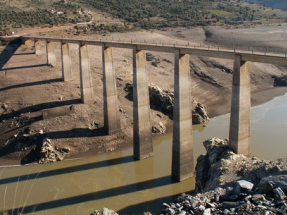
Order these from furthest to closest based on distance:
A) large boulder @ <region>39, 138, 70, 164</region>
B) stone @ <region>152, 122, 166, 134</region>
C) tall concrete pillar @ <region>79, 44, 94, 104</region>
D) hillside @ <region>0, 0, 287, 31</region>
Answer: hillside @ <region>0, 0, 287, 31</region> → tall concrete pillar @ <region>79, 44, 94, 104</region> → stone @ <region>152, 122, 166, 134</region> → large boulder @ <region>39, 138, 70, 164</region>

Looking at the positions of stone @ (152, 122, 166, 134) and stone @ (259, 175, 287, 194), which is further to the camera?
stone @ (152, 122, 166, 134)

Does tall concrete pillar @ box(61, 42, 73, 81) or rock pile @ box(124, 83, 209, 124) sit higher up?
tall concrete pillar @ box(61, 42, 73, 81)

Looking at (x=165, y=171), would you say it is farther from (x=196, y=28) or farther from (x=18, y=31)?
(x=196, y=28)

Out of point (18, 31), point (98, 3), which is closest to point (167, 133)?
point (18, 31)

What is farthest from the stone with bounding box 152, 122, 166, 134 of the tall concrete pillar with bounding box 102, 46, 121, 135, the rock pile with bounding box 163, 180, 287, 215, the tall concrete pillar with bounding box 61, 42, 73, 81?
the rock pile with bounding box 163, 180, 287, 215

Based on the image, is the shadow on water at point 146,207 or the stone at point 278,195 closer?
the stone at point 278,195

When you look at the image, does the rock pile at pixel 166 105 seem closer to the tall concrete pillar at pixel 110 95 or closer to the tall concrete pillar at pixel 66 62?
the tall concrete pillar at pixel 110 95

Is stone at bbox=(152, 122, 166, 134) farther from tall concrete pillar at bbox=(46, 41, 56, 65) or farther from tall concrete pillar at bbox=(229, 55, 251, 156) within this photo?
tall concrete pillar at bbox=(46, 41, 56, 65)

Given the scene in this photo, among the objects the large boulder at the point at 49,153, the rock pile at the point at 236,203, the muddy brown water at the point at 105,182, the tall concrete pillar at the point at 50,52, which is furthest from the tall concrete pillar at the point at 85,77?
the rock pile at the point at 236,203

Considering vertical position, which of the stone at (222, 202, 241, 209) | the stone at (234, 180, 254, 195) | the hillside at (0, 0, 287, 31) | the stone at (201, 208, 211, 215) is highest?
the hillside at (0, 0, 287, 31)
